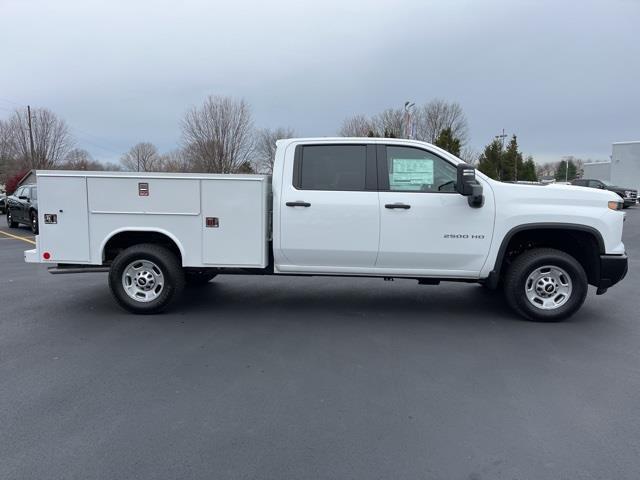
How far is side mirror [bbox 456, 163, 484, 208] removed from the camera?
5.36m

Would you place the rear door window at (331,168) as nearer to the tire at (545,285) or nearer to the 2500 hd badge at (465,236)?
the 2500 hd badge at (465,236)

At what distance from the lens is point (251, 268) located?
6.07 m

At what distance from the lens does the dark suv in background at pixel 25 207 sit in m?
16.6

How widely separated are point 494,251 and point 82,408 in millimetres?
4465

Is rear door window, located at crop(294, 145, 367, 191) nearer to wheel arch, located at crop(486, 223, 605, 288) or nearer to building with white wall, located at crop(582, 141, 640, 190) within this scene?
wheel arch, located at crop(486, 223, 605, 288)

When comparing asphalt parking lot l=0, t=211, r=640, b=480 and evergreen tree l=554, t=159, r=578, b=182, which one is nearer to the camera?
asphalt parking lot l=0, t=211, r=640, b=480

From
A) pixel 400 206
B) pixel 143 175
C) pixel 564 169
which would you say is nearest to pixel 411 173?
pixel 400 206

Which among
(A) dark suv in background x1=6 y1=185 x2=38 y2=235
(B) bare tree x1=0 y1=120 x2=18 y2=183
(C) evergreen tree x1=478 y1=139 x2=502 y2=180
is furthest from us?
(B) bare tree x1=0 y1=120 x2=18 y2=183

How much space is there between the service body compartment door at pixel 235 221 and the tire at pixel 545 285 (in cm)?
302

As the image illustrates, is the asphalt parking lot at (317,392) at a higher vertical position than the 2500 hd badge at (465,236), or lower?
lower

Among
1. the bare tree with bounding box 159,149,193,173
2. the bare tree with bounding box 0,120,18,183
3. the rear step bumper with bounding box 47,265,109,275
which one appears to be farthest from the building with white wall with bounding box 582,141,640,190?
the bare tree with bounding box 0,120,18,183

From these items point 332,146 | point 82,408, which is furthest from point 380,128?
point 82,408

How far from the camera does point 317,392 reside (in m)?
3.92

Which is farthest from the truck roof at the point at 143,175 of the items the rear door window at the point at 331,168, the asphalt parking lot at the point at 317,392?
the asphalt parking lot at the point at 317,392
